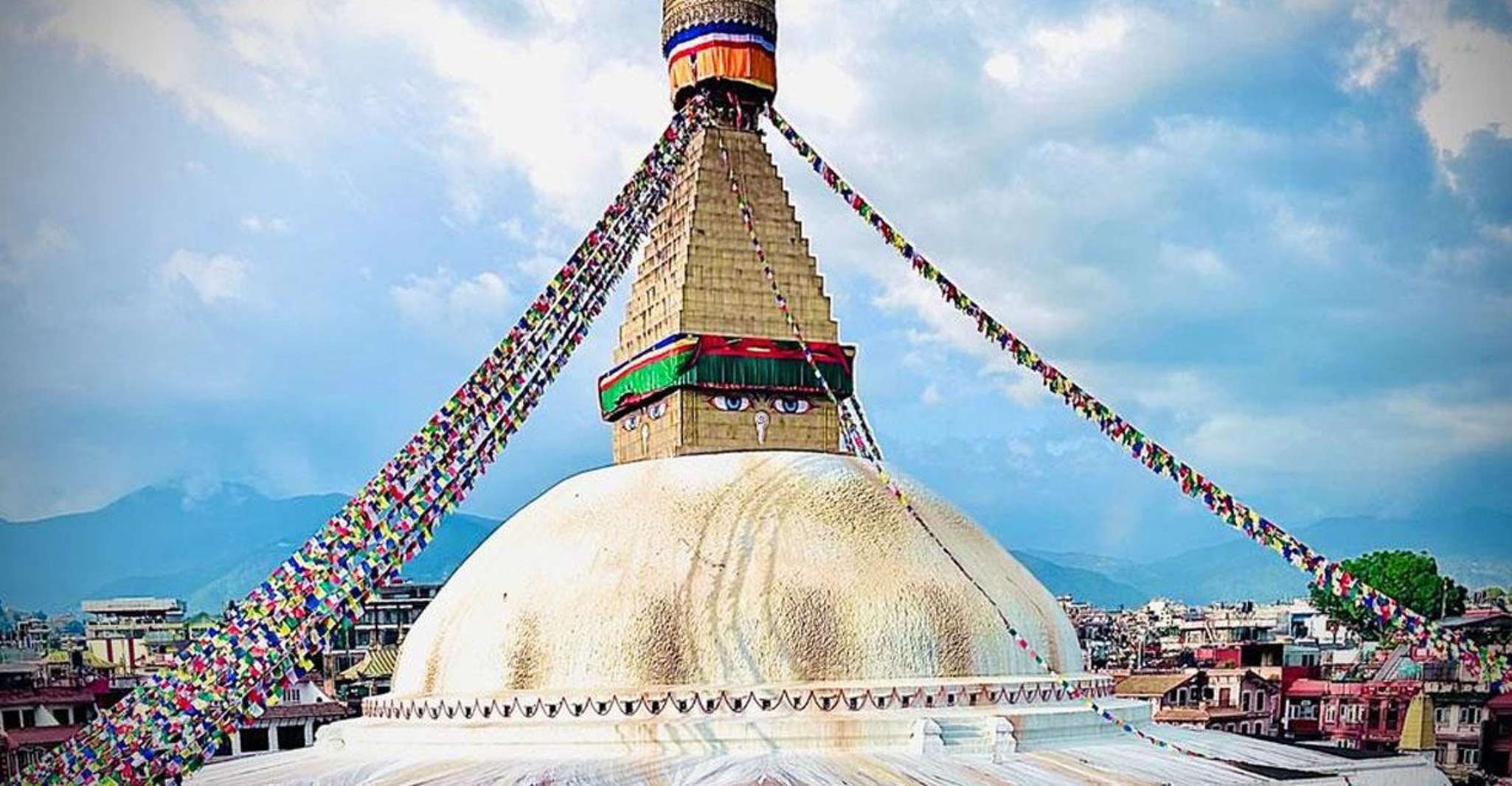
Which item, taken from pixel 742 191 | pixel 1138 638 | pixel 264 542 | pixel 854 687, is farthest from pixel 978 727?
pixel 264 542

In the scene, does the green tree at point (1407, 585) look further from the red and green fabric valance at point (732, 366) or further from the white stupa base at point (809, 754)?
Answer: the white stupa base at point (809, 754)

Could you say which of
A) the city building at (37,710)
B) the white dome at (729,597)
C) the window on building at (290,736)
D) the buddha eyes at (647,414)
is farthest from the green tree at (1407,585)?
the city building at (37,710)

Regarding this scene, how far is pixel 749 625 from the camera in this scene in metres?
9.13

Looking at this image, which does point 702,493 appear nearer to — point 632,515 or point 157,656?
point 632,515

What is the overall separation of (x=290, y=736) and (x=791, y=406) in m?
12.5

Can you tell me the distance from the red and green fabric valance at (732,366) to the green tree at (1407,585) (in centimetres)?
2446

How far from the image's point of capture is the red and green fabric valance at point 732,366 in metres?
11.3

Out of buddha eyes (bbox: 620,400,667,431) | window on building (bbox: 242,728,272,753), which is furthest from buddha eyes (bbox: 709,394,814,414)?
window on building (bbox: 242,728,272,753)

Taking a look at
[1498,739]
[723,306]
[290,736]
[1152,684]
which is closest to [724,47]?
[723,306]

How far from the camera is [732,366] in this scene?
1141 centimetres

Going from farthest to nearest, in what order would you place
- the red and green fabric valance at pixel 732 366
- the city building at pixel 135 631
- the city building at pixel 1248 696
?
the city building at pixel 135 631 < the city building at pixel 1248 696 < the red and green fabric valance at pixel 732 366

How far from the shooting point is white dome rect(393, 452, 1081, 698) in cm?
909

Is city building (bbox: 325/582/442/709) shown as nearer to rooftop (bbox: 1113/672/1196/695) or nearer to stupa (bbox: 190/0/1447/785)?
stupa (bbox: 190/0/1447/785)

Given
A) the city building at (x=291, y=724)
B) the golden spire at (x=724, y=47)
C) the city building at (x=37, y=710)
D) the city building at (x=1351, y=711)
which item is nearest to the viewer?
the golden spire at (x=724, y=47)
